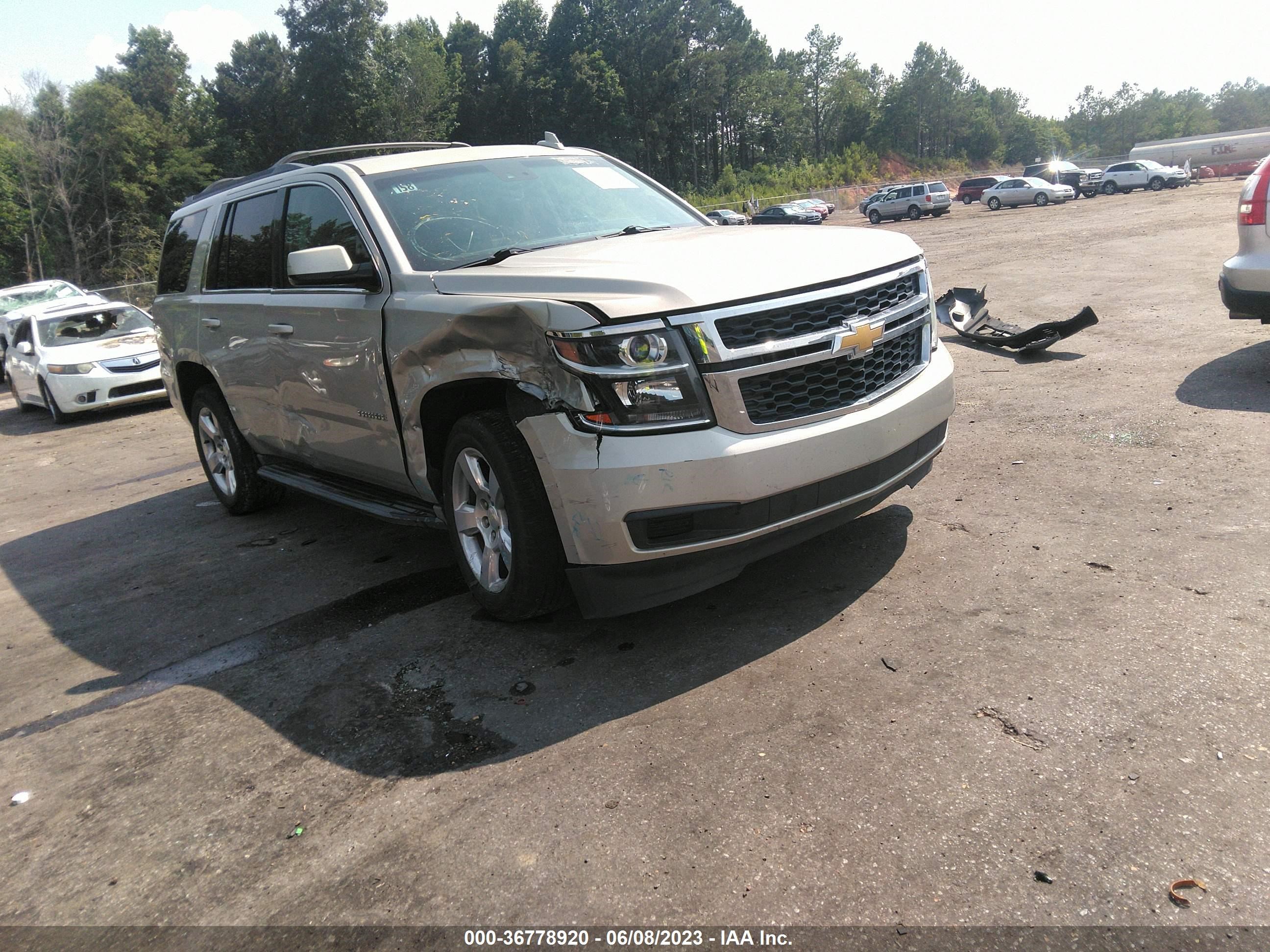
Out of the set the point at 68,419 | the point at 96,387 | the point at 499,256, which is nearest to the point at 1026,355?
the point at 499,256

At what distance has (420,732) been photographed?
338 centimetres

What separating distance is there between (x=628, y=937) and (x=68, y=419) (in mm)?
14084

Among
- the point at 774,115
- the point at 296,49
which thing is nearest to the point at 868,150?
the point at 774,115

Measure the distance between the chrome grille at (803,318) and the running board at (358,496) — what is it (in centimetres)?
171

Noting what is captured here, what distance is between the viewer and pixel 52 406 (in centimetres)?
1350

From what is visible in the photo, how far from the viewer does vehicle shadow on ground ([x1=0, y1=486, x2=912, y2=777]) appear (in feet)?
11.2

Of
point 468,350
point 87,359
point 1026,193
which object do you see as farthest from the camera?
point 1026,193

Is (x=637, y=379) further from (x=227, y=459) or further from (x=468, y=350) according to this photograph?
(x=227, y=459)

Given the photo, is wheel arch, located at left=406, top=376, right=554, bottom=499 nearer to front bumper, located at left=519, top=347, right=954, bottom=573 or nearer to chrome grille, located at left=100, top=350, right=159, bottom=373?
front bumper, located at left=519, top=347, right=954, bottom=573

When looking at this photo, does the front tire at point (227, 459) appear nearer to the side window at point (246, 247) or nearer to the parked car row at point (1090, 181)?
the side window at point (246, 247)

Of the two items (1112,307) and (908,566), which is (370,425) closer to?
(908,566)

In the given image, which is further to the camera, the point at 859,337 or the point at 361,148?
the point at 361,148

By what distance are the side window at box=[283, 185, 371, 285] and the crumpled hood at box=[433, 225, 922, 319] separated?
0.69 m

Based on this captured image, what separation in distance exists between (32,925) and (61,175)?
55988mm
